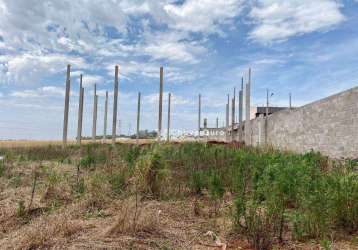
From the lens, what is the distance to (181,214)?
173 inches

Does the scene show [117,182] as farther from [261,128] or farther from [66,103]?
[66,103]

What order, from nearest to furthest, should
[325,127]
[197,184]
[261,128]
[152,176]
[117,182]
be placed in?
[152,176] < [197,184] < [117,182] < [325,127] < [261,128]

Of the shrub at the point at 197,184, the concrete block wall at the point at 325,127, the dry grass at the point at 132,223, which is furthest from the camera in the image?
the concrete block wall at the point at 325,127

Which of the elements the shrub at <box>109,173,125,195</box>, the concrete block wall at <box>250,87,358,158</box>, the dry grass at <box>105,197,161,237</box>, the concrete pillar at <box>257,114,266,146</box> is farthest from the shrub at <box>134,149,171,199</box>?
the concrete pillar at <box>257,114,266,146</box>

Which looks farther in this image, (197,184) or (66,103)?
(66,103)

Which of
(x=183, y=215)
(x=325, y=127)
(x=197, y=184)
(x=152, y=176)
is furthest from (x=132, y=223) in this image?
(x=325, y=127)

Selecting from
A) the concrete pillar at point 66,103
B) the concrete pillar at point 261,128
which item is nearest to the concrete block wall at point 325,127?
the concrete pillar at point 261,128

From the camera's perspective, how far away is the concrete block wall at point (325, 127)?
26.4 feet

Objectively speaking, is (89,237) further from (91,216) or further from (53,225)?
(91,216)

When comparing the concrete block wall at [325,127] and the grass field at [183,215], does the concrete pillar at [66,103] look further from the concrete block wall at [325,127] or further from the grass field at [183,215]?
the grass field at [183,215]

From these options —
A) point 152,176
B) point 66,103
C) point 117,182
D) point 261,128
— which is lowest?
point 117,182

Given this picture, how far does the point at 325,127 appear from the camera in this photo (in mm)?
9469

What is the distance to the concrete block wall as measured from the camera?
805 cm

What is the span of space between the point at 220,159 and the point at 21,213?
4632 mm
